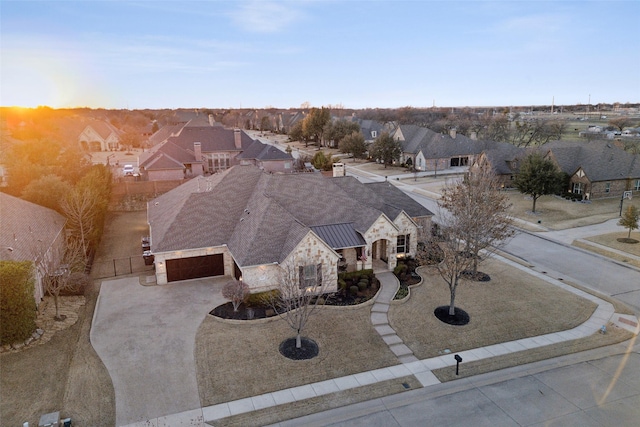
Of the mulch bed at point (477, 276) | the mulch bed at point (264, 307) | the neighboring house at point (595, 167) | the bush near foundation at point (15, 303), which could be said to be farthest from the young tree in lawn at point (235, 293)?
the neighboring house at point (595, 167)

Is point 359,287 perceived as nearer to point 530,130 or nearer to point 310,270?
point 310,270

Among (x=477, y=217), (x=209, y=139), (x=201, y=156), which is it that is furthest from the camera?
(x=209, y=139)

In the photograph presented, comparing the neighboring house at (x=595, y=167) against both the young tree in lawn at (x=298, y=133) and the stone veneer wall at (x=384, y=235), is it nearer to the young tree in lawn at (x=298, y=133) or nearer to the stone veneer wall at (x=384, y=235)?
the stone veneer wall at (x=384, y=235)

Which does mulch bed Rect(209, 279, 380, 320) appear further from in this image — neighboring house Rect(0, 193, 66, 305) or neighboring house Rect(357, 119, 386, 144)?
neighboring house Rect(357, 119, 386, 144)

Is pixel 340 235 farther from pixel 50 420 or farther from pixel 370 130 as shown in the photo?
pixel 370 130

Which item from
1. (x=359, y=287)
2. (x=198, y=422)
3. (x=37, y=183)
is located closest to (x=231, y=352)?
(x=198, y=422)

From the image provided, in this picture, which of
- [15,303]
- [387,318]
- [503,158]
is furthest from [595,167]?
[15,303]

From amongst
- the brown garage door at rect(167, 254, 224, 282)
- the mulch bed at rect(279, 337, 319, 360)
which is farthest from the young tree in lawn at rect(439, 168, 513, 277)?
the brown garage door at rect(167, 254, 224, 282)
